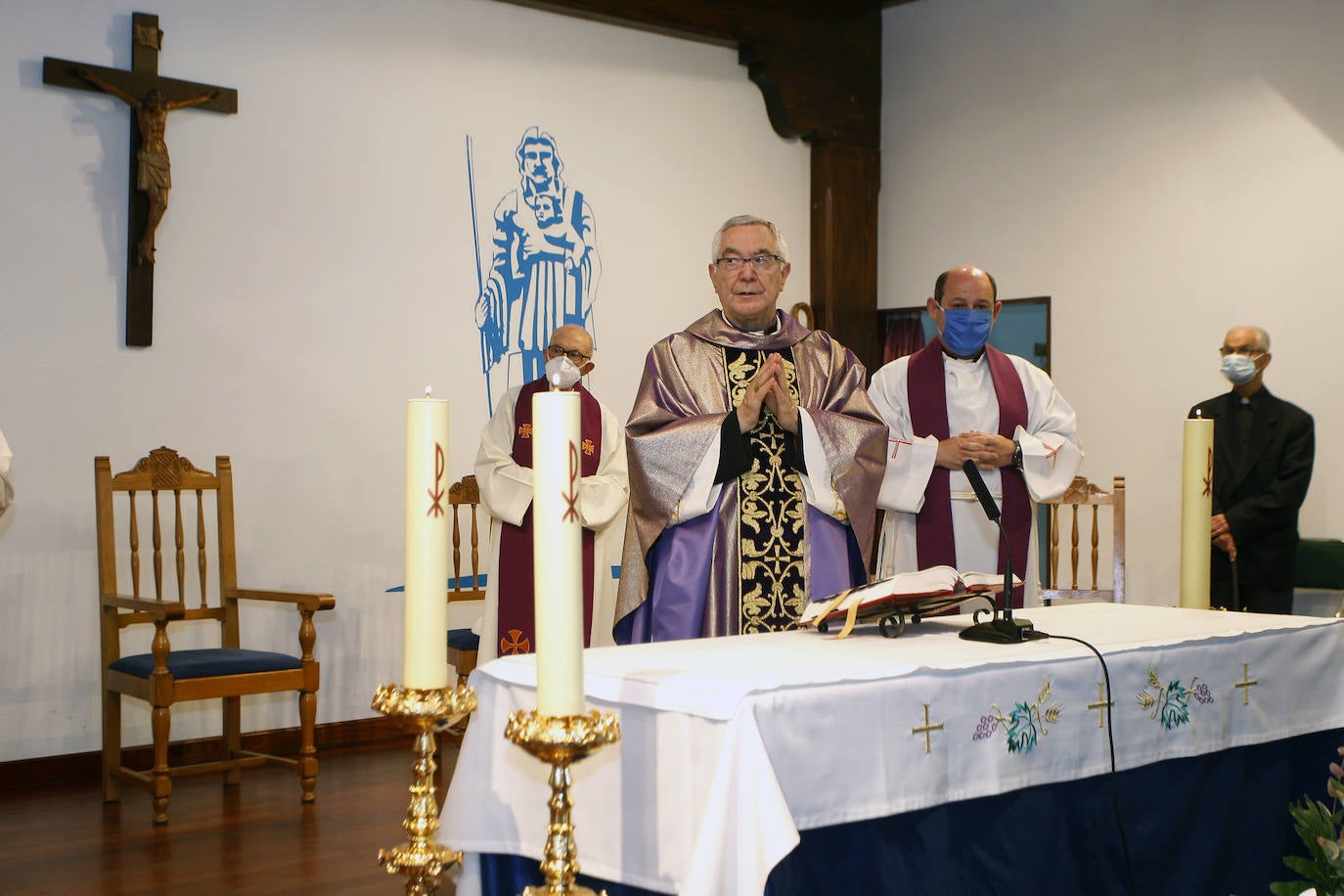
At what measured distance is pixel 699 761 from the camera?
201 centimetres

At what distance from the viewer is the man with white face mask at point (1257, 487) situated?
19.8ft

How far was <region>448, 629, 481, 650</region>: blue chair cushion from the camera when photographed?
18.2 feet

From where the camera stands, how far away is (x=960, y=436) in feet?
13.3

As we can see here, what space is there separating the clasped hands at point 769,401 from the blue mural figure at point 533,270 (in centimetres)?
347

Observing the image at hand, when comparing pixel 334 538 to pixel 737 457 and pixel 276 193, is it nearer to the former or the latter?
pixel 276 193

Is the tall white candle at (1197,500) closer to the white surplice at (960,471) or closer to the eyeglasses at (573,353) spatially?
the white surplice at (960,471)

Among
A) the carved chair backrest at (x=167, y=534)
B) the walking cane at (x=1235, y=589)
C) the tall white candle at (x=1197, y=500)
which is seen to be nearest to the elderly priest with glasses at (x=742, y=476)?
the tall white candle at (x=1197, y=500)

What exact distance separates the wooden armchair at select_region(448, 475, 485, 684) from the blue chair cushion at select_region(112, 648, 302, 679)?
63 cm

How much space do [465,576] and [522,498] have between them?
1184mm

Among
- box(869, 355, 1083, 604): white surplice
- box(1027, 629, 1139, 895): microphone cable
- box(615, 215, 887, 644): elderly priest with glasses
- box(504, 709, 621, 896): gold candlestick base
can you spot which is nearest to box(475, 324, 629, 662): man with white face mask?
box(869, 355, 1083, 604): white surplice

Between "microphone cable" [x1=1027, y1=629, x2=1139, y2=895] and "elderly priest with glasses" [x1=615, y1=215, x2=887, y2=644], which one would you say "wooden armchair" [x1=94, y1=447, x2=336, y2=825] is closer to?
"elderly priest with glasses" [x1=615, y1=215, x2=887, y2=644]

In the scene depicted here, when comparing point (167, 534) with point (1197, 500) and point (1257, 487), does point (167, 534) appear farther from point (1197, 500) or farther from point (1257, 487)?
point (1257, 487)

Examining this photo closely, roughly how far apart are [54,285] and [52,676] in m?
1.55

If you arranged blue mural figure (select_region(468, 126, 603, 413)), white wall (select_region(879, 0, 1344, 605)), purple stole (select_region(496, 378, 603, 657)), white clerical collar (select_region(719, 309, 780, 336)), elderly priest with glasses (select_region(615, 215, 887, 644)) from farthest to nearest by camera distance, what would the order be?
blue mural figure (select_region(468, 126, 603, 413)) → white wall (select_region(879, 0, 1344, 605)) → purple stole (select_region(496, 378, 603, 657)) → white clerical collar (select_region(719, 309, 780, 336)) → elderly priest with glasses (select_region(615, 215, 887, 644))
